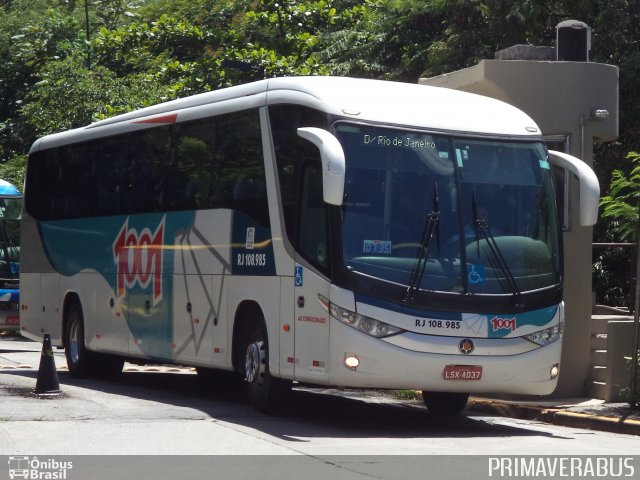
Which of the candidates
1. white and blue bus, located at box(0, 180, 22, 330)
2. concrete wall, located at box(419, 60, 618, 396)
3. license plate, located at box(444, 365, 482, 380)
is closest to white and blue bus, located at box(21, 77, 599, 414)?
license plate, located at box(444, 365, 482, 380)

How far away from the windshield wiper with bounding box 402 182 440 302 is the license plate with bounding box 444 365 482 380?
86 centimetres

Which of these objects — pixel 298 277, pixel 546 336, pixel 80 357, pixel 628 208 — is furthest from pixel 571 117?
pixel 80 357

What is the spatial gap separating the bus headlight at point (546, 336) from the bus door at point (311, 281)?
87.3 inches

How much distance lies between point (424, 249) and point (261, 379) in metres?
2.64

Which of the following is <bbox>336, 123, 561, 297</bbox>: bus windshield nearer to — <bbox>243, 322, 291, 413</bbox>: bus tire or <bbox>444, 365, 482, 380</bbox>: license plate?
<bbox>444, 365, 482, 380</bbox>: license plate

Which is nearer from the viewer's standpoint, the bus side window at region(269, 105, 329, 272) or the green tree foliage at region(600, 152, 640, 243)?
the bus side window at region(269, 105, 329, 272)

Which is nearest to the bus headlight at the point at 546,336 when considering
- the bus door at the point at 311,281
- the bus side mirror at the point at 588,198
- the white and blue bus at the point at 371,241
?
the white and blue bus at the point at 371,241

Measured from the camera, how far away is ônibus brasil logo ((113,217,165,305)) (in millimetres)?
16844

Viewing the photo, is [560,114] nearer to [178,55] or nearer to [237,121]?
[237,121]

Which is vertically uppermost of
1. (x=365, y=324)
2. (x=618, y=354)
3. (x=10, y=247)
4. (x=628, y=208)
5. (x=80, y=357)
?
(x=628, y=208)

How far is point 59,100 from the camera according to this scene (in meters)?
32.8

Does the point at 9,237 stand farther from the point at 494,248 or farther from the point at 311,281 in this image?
the point at 494,248

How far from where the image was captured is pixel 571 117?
16234mm

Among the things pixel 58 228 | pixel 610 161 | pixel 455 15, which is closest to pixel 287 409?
pixel 58 228
